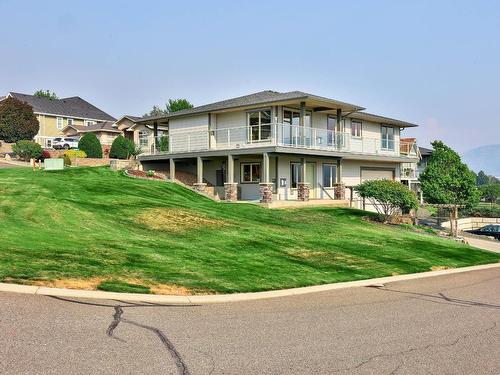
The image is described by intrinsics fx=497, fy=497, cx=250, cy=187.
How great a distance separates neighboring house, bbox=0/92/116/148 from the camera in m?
67.4

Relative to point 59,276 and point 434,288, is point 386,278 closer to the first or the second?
point 434,288

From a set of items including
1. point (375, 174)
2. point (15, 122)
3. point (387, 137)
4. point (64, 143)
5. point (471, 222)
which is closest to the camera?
point (375, 174)

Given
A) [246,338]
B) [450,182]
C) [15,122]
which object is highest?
[15,122]

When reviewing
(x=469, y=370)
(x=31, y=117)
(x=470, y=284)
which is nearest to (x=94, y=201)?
(x=470, y=284)

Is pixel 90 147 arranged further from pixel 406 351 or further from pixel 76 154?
pixel 406 351

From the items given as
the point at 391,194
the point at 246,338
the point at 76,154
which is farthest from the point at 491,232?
the point at 246,338

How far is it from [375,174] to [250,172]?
13.2 meters

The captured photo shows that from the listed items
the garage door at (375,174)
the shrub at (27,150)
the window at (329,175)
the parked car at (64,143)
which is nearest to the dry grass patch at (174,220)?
the window at (329,175)

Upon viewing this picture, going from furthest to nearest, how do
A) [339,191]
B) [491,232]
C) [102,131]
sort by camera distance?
[102,131], [491,232], [339,191]

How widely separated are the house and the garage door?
52 centimetres

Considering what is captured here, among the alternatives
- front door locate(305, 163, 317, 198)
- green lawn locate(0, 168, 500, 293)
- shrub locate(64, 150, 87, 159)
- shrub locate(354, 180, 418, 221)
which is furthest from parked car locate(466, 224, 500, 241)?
shrub locate(64, 150, 87, 159)

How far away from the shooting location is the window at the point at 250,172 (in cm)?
3234

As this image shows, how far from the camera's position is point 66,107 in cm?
7350

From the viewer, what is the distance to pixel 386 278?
13.5 meters
